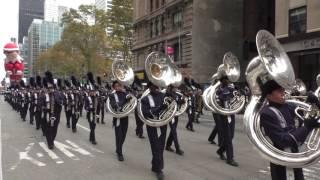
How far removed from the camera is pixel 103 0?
116 metres

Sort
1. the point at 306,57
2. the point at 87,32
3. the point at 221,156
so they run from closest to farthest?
the point at 221,156, the point at 306,57, the point at 87,32

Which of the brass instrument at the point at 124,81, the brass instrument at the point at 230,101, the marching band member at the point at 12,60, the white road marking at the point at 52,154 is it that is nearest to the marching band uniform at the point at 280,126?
the brass instrument at the point at 230,101

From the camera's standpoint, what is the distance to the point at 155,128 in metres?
8.95

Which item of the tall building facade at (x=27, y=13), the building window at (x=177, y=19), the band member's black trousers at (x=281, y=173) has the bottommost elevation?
the band member's black trousers at (x=281, y=173)

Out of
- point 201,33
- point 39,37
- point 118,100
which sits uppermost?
point 39,37

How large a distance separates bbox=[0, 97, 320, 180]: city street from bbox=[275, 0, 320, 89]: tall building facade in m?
14.0

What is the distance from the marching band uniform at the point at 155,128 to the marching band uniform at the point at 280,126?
3.74 m

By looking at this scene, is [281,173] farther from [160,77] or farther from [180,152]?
[180,152]

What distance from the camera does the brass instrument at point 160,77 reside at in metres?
8.95

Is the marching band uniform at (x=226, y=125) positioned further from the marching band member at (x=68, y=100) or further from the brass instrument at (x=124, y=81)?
the marching band member at (x=68, y=100)

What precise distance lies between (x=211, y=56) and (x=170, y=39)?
17.0 ft

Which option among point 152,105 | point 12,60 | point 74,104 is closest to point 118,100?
point 152,105

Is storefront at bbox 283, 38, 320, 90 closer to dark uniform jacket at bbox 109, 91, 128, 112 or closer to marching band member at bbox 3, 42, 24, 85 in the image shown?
marching band member at bbox 3, 42, 24, 85

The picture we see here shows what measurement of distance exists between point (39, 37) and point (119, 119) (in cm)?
11803
